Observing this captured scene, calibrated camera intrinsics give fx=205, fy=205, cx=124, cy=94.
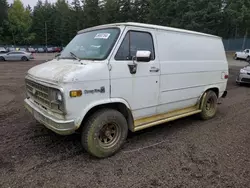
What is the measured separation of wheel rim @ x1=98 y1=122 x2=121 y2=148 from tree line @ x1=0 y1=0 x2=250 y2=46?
31072 millimetres

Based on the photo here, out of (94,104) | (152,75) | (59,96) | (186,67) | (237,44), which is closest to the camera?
(59,96)

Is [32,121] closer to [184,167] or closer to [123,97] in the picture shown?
[123,97]

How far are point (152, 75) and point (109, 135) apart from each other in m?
1.39

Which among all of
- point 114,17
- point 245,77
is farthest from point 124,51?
point 114,17

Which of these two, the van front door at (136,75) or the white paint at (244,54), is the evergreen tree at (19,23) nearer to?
the white paint at (244,54)

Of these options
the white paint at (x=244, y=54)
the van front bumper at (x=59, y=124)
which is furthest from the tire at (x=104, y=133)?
the white paint at (x=244, y=54)

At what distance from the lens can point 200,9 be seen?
31844mm

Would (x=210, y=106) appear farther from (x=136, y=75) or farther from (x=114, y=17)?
(x=114, y=17)

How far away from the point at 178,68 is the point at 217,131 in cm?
179

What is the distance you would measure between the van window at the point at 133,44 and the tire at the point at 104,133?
3.27ft

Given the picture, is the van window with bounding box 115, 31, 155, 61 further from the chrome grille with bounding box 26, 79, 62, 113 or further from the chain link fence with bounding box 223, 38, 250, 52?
the chain link fence with bounding box 223, 38, 250, 52

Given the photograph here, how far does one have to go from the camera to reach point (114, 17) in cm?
5147

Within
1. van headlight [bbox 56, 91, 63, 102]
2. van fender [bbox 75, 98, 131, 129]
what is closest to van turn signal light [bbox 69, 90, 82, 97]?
van headlight [bbox 56, 91, 63, 102]

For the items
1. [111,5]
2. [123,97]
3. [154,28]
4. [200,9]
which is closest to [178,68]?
[154,28]
